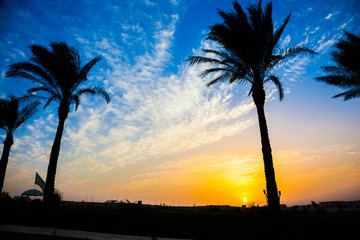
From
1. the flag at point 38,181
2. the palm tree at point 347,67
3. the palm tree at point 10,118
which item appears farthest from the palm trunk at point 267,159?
the flag at point 38,181

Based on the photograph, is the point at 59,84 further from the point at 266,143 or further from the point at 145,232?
the point at 266,143

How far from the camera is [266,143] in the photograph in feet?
36.7

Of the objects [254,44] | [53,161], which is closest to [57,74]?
[53,161]

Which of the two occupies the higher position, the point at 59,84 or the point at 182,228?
the point at 59,84

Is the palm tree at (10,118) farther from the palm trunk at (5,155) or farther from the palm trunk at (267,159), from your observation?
the palm trunk at (267,159)

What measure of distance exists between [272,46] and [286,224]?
1030cm

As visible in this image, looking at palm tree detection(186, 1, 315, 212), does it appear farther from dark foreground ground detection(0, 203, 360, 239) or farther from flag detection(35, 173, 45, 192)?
flag detection(35, 173, 45, 192)

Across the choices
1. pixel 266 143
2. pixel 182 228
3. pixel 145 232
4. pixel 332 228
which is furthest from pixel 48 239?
pixel 266 143

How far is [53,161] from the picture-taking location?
13.0m

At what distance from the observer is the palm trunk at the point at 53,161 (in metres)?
12.4

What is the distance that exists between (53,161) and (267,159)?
41.8ft

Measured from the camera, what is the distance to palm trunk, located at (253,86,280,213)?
1007 cm

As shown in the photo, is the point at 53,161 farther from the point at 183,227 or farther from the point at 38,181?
the point at 38,181

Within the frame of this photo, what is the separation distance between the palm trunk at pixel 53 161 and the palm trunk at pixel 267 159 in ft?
40.3
